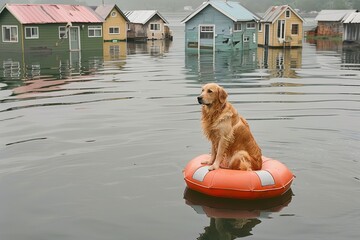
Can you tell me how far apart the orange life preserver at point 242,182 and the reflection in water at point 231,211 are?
14 cm

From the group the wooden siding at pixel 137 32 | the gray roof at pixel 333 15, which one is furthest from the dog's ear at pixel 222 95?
Answer: the gray roof at pixel 333 15

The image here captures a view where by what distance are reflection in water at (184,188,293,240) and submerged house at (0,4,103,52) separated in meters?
42.3

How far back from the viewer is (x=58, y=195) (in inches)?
401

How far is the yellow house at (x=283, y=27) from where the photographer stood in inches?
2201

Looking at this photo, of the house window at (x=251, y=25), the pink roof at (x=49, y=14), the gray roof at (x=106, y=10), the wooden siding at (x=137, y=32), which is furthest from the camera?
the wooden siding at (x=137, y=32)

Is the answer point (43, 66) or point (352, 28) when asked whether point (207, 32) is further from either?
point (352, 28)

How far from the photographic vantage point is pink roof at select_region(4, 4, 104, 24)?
160 feet

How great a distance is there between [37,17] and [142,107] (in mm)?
34083

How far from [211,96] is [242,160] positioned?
55.4 inches

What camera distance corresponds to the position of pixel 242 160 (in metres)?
9.85

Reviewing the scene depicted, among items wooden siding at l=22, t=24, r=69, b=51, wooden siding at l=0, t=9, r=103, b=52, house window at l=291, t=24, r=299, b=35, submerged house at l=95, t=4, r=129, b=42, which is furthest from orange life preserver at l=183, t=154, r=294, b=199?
submerged house at l=95, t=4, r=129, b=42

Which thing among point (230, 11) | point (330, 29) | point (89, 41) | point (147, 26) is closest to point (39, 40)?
point (89, 41)

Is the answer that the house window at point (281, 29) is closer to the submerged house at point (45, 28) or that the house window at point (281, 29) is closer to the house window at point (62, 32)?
the submerged house at point (45, 28)

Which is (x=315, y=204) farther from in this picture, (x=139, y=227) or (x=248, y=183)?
(x=139, y=227)
